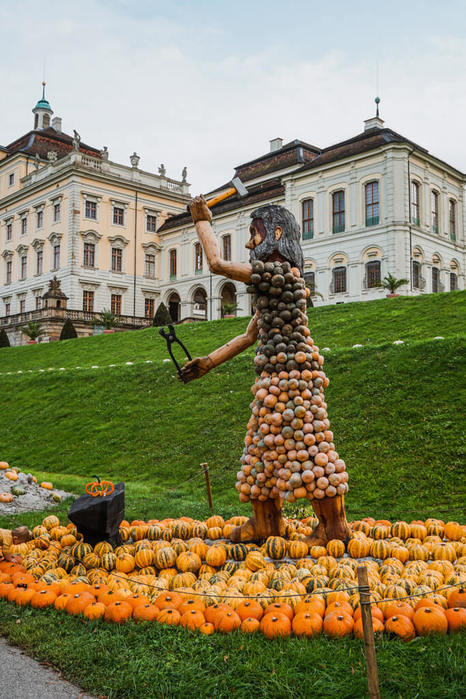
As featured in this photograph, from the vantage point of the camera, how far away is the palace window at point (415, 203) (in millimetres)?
33531

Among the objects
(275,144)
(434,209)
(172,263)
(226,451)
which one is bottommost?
(226,451)

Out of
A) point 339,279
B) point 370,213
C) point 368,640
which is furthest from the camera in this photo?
point 339,279

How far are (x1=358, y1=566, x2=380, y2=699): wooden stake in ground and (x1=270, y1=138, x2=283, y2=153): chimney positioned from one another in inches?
1759

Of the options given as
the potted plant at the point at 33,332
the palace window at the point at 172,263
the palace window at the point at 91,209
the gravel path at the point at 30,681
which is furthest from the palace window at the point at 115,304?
the gravel path at the point at 30,681

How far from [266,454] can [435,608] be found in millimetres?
1681

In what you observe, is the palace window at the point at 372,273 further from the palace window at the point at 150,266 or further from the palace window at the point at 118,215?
the palace window at the point at 118,215

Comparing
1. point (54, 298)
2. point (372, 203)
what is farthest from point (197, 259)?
point (372, 203)

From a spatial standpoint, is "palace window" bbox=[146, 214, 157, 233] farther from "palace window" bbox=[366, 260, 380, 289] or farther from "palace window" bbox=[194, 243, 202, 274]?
"palace window" bbox=[366, 260, 380, 289]

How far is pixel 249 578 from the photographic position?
4.09 metres

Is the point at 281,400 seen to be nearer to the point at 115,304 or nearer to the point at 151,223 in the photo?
the point at 115,304

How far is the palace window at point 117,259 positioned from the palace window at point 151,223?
3285 mm

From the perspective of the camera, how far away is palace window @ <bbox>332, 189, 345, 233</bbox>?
35.1 metres

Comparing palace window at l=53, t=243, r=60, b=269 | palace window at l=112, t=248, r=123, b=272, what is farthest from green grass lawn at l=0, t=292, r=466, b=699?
palace window at l=112, t=248, r=123, b=272

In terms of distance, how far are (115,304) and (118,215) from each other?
7.18 m
